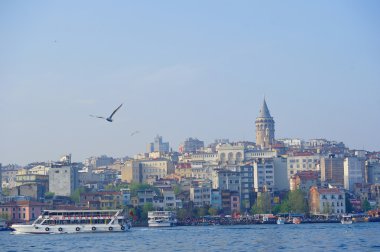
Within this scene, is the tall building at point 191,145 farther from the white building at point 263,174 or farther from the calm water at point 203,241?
the calm water at point 203,241

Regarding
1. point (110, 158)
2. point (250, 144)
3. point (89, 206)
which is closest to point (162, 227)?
point (89, 206)

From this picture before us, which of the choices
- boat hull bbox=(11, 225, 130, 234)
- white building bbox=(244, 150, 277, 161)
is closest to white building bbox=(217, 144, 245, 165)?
white building bbox=(244, 150, 277, 161)

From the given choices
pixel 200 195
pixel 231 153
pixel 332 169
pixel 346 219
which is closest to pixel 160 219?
pixel 346 219

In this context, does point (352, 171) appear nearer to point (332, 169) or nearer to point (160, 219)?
point (332, 169)

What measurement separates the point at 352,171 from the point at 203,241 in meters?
42.8

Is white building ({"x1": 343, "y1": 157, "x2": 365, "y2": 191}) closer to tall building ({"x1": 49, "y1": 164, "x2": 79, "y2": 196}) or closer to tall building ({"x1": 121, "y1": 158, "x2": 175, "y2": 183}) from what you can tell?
tall building ({"x1": 121, "y1": 158, "x2": 175, "y2": 183})

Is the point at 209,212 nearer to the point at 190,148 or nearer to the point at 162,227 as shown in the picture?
the point at 162,227

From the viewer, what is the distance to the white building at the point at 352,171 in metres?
86.5

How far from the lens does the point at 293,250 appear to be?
126 ft

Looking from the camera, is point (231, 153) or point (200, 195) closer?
point (200, 195)

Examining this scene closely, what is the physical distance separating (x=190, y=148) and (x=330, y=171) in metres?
50.5

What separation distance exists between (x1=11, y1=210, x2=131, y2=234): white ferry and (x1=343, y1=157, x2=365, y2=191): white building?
32617 mm

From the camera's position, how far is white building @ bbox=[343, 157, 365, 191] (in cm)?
8649

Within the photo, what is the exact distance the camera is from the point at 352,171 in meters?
86.9
